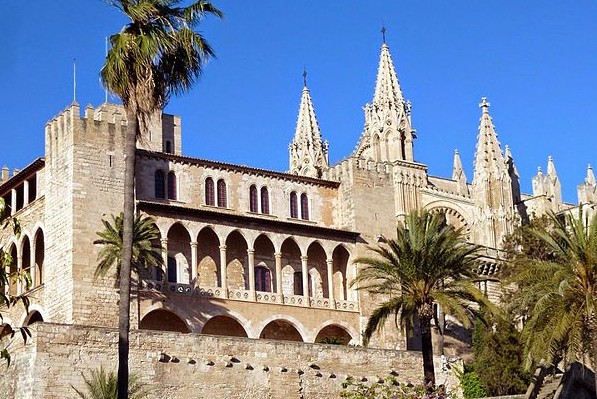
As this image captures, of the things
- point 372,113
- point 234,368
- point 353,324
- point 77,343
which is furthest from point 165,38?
point 372,113

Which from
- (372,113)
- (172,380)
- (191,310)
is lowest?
(172,380)

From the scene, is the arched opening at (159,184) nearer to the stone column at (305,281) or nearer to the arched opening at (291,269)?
the arched opening at (291,269)

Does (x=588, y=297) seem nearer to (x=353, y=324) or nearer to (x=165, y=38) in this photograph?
(x=165, y=38)

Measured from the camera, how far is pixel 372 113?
230 ft

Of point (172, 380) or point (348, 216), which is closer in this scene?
point (172, 380)

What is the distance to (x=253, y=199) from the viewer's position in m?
53.2

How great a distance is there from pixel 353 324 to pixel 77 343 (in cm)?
1743

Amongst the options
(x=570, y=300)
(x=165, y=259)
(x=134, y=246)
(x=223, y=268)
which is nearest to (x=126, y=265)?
(x=570, y=300)

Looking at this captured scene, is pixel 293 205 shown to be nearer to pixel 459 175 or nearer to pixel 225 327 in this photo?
pixel 225 327

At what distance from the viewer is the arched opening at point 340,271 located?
53938mm

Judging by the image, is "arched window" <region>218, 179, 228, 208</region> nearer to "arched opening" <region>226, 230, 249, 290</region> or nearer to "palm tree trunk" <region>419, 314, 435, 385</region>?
"arched opening" <region>226, 230, 249, 290</region>

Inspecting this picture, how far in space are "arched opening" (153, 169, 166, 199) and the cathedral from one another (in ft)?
0.20

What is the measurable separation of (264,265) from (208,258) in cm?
282

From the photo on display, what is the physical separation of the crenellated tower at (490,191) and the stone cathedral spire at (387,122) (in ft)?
17.0
